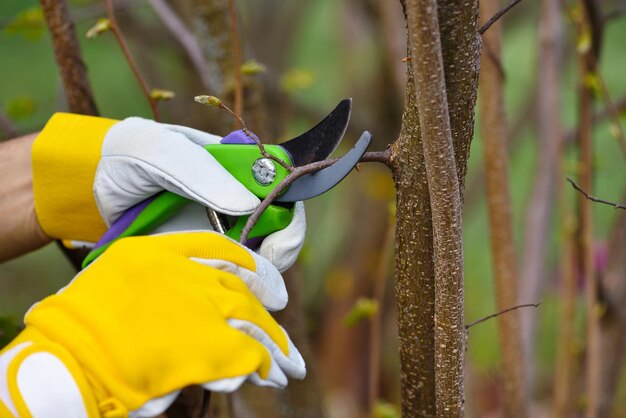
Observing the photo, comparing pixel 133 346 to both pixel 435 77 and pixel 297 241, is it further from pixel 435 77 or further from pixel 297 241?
pixel 435 77

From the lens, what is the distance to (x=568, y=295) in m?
1.21

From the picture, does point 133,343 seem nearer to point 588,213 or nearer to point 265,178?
point 265,178

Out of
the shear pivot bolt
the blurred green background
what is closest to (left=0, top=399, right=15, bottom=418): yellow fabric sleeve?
the shear pivot bolt

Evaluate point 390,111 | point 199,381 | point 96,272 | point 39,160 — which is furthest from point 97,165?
point 390,111

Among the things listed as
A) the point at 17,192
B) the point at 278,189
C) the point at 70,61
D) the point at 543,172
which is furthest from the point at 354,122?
the point at 278,189

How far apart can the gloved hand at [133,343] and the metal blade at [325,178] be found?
0.44 ft

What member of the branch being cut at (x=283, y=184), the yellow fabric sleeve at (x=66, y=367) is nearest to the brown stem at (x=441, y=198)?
the branch being cut at (x=283, y=184)

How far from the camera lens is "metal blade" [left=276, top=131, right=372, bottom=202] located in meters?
0.66

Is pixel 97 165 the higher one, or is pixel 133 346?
pixel 97 165

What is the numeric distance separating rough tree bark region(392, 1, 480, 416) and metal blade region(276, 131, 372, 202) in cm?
4

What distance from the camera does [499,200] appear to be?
103 cm

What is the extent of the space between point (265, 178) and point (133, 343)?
215 mm

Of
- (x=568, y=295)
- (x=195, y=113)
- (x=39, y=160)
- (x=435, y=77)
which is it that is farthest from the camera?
(x=195, y=113)

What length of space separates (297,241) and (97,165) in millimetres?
230
